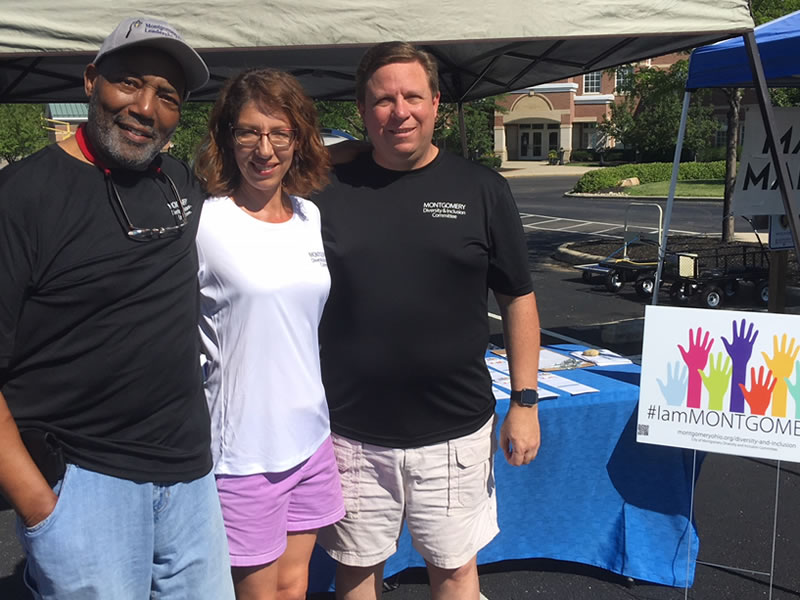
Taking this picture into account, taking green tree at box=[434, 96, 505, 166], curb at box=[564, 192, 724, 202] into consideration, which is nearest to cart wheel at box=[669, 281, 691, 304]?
curb at box=[564, 192, 724, 202]

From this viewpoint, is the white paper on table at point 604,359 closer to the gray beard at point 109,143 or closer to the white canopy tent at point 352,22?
the white canopy tent at point 352,22

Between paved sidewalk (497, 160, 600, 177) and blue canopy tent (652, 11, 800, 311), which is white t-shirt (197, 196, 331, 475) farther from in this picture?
paved sidewalk (497, 160, 600, 177)

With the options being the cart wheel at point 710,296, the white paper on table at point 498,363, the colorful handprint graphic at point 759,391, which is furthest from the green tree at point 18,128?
the colorful handprint graphic at point 759,391

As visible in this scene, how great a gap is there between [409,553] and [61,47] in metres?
2.43

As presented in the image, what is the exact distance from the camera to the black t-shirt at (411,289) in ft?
7.08

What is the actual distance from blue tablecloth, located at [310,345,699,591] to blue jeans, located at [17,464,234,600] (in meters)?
1.46

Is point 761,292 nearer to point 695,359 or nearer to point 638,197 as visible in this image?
point 695,359

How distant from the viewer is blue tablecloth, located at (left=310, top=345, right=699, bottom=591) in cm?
312

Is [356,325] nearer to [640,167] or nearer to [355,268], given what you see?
[355,268]

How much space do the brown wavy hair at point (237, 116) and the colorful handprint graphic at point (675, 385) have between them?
1.58 metres

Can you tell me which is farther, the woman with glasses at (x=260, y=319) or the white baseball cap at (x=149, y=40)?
the woman with glasses at (x=260, y=319)

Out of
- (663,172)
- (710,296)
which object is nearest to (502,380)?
(710,296)

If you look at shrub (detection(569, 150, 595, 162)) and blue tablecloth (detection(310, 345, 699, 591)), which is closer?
blue tablecloth (detection(310, 345, 699, 591))

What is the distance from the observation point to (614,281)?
9891 millimetres
